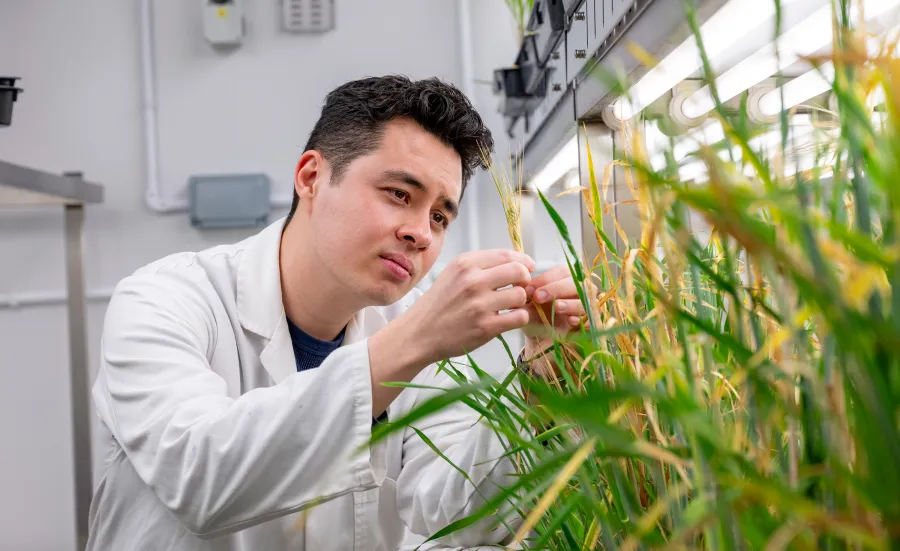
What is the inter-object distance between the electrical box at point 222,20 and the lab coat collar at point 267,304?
1369 mm

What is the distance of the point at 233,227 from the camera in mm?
2545

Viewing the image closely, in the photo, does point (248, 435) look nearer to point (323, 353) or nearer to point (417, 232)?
point (417, 232)

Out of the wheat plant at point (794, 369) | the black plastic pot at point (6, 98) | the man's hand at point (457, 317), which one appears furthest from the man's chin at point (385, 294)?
the black plastic pot at point (6, 98)

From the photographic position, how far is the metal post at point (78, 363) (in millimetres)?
2326

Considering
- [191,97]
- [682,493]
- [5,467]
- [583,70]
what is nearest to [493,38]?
[191,97]

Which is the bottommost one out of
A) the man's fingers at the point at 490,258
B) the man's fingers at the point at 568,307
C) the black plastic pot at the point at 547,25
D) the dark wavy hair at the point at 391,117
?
the man's fingers at the point at 568,307

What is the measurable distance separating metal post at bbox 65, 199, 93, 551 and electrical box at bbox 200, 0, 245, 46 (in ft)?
2.27

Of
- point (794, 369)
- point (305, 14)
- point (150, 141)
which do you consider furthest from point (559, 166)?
point (150, 141)

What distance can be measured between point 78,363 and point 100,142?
2.44 feet

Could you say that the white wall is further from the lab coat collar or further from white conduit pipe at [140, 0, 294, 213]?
the lab coat collar

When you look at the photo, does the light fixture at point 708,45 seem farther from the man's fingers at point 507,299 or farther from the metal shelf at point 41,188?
the metal shelf at point 41,188

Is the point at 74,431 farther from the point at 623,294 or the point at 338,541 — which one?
the point at 623,294

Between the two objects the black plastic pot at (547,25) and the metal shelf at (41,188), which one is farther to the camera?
the metal shelf at (41,188)

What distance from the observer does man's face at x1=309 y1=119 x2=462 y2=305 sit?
113cm
